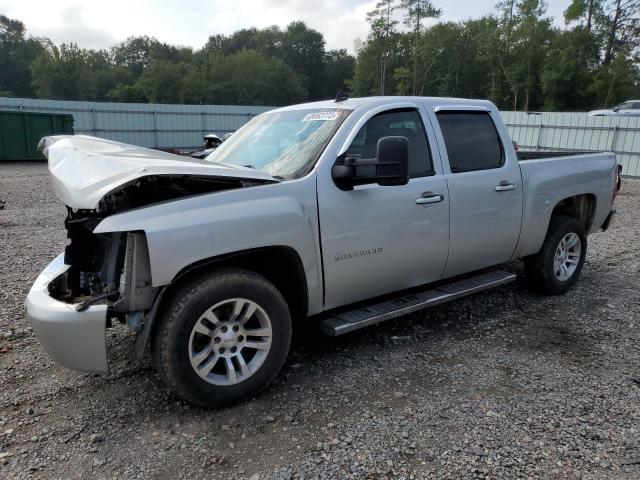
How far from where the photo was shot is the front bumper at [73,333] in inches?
104

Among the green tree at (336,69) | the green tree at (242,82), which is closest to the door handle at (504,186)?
the green tree at (242,82)

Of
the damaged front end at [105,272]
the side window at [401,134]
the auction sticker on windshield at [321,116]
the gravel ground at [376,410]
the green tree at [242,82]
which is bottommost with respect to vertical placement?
the gravel ground at [376,410]

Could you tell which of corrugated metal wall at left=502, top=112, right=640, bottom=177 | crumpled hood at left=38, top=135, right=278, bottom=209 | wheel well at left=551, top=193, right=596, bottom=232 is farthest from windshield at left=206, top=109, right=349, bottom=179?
corrugated metal wall at left=502, top=112, right=640, bottom=177

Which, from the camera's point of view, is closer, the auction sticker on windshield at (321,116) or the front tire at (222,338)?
the front tire at (222,338)

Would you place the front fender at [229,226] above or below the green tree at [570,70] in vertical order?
below

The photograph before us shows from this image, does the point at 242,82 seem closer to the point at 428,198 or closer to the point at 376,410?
the point at 428,198

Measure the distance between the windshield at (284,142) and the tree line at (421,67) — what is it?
52995mm

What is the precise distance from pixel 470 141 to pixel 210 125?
2311cm

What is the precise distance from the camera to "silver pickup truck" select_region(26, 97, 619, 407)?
275 centimetres

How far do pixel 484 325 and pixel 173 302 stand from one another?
2.94 m

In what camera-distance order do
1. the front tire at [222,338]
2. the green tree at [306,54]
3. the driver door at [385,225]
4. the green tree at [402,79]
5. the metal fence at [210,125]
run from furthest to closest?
1. the green tree at [306,54]
2. the green tree at [402,79]
3. the metal fence at [210,125]
4. the driver door at [385,225]
5. the front tire at [222,338]

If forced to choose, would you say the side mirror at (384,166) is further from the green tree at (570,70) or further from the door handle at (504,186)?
the green tree at (570,70)

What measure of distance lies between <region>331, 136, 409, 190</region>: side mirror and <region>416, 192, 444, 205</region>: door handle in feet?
2.04

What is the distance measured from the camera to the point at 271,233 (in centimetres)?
306
